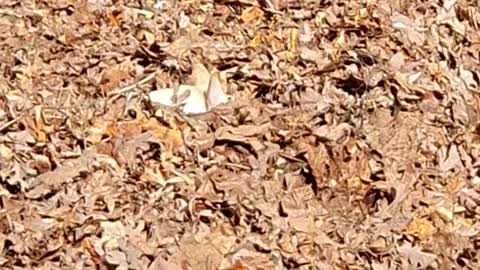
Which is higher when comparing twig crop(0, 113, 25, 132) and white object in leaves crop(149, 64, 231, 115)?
twig crop(0, 113, 25, 132)

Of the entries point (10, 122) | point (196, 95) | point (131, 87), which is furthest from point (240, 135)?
point (10, 122)

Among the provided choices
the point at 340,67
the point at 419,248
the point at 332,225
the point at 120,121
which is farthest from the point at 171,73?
the point at 419,248

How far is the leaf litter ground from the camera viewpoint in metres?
2.27

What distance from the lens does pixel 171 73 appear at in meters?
2.62

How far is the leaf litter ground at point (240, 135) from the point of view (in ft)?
7.44

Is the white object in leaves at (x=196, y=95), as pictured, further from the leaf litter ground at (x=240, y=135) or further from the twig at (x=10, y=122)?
the twig at (x=10, y=122)

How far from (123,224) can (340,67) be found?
0.71 meters

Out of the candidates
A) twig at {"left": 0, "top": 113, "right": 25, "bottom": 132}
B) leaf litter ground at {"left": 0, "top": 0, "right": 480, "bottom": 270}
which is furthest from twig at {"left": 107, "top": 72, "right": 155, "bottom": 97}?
twig at {"left": 0, "top": 113, "right": 25, "bottom": 132}

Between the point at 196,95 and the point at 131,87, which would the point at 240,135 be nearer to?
the point at 196,95

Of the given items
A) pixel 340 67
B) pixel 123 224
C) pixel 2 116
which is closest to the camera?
pixel 123 224

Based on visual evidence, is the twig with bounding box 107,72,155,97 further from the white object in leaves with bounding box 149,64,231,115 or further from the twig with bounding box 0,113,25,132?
the twig with bounding box 0,113,25,132

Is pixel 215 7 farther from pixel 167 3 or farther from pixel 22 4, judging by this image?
pixel 22 4

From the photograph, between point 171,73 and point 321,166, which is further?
point 171,73

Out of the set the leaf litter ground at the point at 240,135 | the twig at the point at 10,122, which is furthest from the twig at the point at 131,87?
the twig at the point at 10,122
